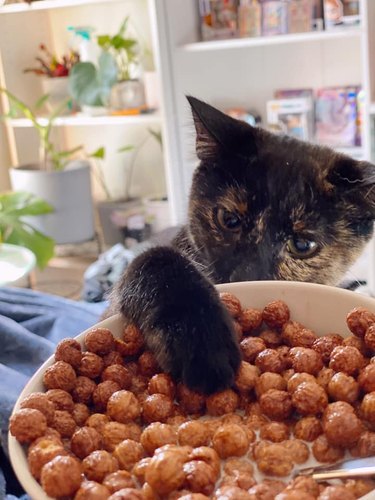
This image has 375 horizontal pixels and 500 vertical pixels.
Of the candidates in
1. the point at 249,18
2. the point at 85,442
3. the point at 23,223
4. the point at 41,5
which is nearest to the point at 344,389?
the point at 85,442

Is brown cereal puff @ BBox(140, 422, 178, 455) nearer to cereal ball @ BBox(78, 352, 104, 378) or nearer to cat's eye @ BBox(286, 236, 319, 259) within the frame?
cereal ball @ BBox(78, 352, 104, 378)

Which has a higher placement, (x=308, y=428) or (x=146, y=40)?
(x=146, y=40)

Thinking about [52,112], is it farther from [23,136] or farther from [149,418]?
[149,418]

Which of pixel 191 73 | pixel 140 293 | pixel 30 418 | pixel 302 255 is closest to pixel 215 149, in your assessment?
pixel 302 255

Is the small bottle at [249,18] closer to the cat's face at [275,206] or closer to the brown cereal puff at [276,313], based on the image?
the cat's face at [275,206]

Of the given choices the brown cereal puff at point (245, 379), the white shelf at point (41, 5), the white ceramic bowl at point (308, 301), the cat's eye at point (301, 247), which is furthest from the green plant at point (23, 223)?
the brown cereal puff at point (245, 379)

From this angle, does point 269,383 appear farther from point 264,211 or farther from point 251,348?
point 264,211
